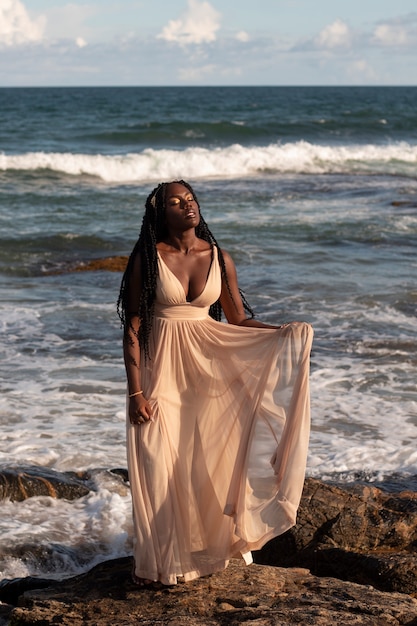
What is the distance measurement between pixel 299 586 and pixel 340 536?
2.74ft

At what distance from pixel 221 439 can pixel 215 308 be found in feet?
2.22

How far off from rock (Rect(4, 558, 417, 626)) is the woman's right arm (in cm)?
80

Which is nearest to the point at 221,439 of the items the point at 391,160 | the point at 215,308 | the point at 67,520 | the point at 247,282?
the point at 215,308

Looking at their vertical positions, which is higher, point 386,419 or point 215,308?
point 215,308

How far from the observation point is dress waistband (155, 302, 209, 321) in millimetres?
4613

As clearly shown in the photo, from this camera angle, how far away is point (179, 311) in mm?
4625

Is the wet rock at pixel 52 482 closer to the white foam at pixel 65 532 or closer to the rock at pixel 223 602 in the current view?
the white foam at pixel 65 532

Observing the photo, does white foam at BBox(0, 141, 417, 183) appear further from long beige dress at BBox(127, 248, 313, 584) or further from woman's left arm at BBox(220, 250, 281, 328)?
long beige dress at BBox(127, 248, 313, 584)

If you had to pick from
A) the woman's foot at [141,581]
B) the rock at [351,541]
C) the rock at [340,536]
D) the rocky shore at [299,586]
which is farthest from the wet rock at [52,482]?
the woman's foot at [141,581]

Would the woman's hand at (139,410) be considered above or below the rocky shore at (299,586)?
above

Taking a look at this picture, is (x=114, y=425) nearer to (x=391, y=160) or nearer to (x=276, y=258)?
(x=276, y=258)

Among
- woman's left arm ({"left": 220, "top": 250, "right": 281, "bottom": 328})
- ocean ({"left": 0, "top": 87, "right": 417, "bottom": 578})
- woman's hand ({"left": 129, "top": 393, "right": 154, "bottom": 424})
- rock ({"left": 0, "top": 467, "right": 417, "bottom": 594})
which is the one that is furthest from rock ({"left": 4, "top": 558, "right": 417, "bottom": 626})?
woman's left arm ({"left": 220, "top": 250, "right": 281, "bottom": 328})

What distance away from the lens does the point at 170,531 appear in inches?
178

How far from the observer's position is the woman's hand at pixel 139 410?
4.50 meters
